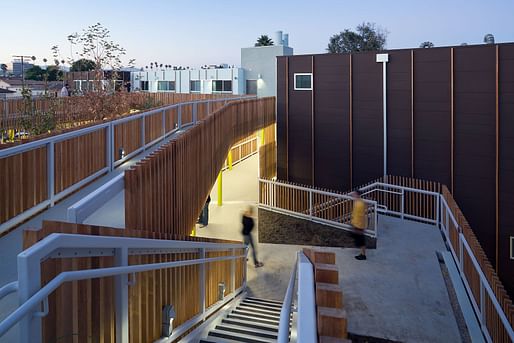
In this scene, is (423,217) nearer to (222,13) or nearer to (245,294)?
(245,294)

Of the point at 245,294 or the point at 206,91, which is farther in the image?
the point at 206,91

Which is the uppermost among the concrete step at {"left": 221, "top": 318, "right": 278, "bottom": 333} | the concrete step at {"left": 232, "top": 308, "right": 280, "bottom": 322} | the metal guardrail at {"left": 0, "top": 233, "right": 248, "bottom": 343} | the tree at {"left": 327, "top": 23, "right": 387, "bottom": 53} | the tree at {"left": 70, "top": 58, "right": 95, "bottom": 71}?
the tree at {"left": 327, "top": 23, "right": 387, "bottom": 53}

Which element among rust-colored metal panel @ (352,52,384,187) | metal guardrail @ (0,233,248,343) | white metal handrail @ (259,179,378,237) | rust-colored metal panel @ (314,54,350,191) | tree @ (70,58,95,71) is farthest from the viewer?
rust-colored metal panel @ (314,54,350,191)

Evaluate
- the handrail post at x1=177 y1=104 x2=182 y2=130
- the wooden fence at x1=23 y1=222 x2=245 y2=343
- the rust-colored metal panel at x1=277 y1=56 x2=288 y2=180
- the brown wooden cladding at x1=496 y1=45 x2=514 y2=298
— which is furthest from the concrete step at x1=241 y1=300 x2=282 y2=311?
the rust-colored metal panel at x1=277 y1=56 x2=288 y2=180

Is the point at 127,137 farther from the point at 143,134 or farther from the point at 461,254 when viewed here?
the point at 461,254

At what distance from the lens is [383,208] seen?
1585 centimetres

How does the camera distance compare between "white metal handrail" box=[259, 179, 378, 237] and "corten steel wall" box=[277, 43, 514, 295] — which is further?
"corten steel wall" box=[277, 43, 514, 295]

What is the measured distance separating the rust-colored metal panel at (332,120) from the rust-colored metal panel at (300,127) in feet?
1.31

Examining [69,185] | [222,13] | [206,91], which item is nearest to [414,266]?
[69,185]

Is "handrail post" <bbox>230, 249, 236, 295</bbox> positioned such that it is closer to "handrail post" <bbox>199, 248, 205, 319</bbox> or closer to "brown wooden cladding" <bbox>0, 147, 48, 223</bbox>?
"handrail post" <bbox>199, 248, 205, 319</bbox>

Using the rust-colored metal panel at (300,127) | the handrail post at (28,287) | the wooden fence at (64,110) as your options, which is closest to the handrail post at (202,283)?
the handrail post at (28,287)

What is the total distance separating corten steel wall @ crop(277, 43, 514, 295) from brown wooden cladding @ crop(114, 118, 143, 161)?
12.6m

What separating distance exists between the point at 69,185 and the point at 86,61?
1364 centimetres

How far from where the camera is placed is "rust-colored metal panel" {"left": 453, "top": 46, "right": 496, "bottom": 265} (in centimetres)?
→ 1728
